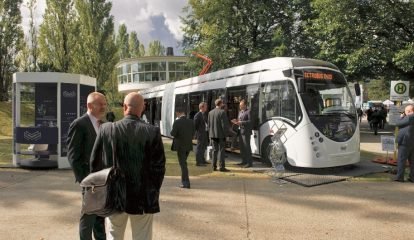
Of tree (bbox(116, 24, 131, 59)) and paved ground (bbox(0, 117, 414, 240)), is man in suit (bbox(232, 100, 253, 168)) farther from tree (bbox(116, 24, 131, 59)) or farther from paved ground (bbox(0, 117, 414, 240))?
tree (bbox(116, 24, 131, 59))

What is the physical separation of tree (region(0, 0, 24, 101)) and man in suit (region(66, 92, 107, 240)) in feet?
104

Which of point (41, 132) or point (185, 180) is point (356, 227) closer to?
point (185, 180)

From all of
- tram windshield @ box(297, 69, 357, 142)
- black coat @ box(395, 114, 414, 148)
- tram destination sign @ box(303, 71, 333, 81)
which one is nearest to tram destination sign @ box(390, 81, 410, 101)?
tram windshield @ box(297, 69, 357, 142)

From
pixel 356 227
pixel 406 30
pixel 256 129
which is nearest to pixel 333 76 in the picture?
pixel 256 129

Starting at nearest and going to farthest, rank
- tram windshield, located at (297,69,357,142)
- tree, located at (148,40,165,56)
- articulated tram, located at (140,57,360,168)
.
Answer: articulated tram, located at (140,57,360,168)
tram windshield, located at (297,69,357,142)
tree, located at (148,40,165,56)

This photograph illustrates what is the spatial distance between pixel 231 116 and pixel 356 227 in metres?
7.79

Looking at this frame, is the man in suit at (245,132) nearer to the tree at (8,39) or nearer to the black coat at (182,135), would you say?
the black coat at (182,135)

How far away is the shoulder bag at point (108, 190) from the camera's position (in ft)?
10.8

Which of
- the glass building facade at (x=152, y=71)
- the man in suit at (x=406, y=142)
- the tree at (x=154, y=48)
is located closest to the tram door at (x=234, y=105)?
the man in suit at (x=406, y=142)

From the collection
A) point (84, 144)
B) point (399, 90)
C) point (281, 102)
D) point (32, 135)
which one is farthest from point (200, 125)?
point (84, 144)

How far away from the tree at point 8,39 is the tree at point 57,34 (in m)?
2.16

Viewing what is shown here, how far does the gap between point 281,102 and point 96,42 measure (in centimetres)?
3129

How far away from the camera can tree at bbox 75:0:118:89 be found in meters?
37.8

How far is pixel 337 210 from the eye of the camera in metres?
6.63
